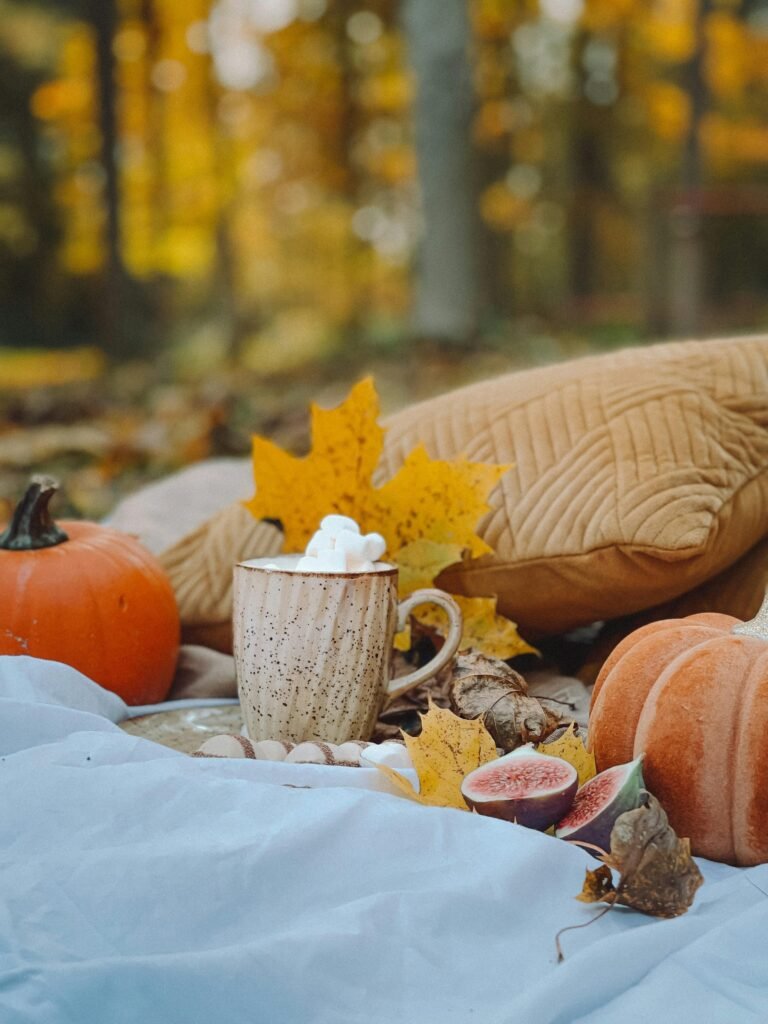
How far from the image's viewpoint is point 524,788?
1.21 metres

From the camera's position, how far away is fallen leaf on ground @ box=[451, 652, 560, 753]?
140 cm

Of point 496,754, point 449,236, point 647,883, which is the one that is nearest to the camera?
point 647,883

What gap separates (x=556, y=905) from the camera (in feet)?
3.49

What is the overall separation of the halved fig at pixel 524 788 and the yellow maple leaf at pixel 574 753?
27mm

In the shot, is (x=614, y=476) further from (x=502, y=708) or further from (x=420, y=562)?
(x=502, y=708)

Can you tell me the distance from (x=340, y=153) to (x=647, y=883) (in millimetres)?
14206

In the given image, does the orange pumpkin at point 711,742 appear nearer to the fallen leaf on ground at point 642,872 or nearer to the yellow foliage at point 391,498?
the fallen leaf on ground at point 642,872

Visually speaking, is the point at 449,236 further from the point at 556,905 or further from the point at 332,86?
the point at 332,86

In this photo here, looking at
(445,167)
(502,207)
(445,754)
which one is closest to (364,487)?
(445,754)

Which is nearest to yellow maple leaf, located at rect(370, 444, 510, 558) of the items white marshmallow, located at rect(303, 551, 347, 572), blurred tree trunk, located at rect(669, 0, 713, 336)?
white marshmallow, located at rect(303, 551, 347, 572)

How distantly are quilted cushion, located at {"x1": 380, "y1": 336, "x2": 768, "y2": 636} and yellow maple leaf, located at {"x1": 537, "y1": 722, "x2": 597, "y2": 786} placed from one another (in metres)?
0.49

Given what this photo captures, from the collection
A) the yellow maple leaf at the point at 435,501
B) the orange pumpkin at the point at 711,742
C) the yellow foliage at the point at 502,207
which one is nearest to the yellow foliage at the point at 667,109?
the yellow foliage at the point at 502,207

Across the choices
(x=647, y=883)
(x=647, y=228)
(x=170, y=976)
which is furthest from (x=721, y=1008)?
(x=647, y=228)

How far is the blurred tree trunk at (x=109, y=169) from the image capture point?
8.13 m
